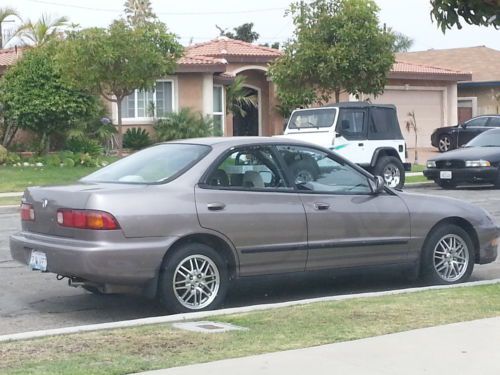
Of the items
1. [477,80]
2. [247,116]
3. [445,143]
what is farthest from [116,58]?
[477,80]

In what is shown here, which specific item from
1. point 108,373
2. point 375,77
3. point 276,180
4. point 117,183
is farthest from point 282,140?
point 375,77

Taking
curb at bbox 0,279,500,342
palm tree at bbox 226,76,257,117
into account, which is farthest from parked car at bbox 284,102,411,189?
curb at bbox 0,279,500,342

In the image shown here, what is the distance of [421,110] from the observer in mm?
37688

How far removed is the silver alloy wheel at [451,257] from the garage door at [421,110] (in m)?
27.3

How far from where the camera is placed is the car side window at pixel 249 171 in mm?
8398

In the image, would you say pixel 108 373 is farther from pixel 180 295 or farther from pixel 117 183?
pixel 117 183

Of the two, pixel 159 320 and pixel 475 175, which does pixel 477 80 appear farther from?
pixel 159 320

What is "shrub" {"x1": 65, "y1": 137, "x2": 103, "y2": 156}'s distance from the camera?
87.4 ft

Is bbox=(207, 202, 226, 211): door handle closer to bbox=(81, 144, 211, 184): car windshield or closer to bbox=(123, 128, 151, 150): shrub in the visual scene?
bbox=(81, 144, 211, 184): car windshield

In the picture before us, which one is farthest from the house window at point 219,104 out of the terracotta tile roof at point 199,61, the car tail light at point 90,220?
the car tail light at point 90,220

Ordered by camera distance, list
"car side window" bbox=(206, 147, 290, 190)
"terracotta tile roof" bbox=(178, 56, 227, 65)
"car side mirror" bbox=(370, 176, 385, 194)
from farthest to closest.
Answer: "terracotta tile roof" bbox=(178, 56, 227, 65) → "car side mirror" bbox=(370, 176, 385, 194) → "car side window" bbox=(206, 147, 290, 190)

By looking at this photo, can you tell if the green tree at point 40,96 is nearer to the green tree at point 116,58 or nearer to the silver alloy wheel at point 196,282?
the green tree at point 116,58

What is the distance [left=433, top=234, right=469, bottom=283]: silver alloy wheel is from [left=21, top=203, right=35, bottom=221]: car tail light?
4048 millimetres

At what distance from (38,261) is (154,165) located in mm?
1354
